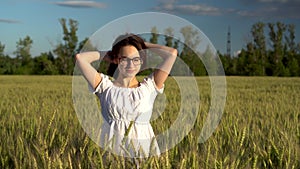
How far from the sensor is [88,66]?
5.65 feet

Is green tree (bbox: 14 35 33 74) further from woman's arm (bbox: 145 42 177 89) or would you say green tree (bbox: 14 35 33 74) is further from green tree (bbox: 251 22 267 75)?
woman's arm (bbox: 145 42 177 89)

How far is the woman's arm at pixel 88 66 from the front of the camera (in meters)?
1.72

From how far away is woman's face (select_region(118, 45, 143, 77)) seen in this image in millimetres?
1711

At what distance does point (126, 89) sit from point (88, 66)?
0.18 m

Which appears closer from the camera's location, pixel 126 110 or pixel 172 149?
pixel 172 149

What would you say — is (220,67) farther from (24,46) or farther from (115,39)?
(24,46)

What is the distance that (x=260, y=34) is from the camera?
109 ft

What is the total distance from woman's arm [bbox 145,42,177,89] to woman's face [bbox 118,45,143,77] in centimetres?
11

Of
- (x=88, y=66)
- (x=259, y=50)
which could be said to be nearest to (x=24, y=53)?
(x=259, y=50)

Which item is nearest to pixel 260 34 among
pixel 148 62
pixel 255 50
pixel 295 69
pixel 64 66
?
pixel 255 50

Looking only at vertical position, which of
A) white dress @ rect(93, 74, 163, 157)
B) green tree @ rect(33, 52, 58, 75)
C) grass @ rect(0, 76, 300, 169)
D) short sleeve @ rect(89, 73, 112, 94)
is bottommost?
grass @ rect(0, 76, 300, 169)

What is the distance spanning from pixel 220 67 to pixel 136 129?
1.33ft

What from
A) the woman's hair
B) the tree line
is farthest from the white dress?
the tree line

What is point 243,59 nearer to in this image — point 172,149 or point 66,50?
point 66,50
